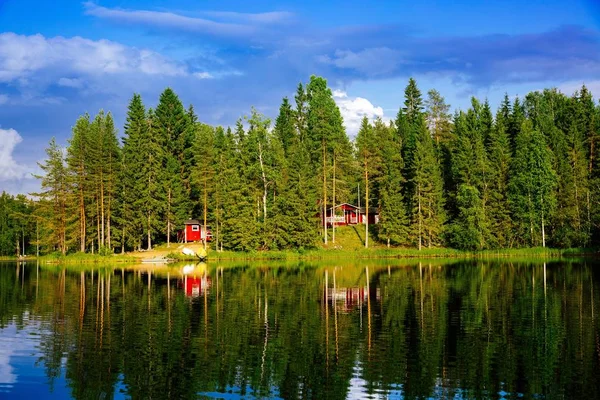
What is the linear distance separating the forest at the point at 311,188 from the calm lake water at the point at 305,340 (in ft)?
112

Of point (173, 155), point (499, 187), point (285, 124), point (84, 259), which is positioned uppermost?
point (285, 124)

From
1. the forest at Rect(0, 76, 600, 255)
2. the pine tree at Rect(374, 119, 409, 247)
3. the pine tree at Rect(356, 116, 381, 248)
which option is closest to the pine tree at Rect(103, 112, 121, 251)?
the forest at Rect(0, 76, 600, 255)

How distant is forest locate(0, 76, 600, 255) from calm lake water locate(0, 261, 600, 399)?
34172mm

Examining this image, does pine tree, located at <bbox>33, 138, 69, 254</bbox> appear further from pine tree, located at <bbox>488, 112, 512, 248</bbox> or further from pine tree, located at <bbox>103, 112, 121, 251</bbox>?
pine tree, located at <bbox>488, 112, 512, 248</bbox>

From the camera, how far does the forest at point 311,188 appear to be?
255ft

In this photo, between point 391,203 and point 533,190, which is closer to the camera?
point 533,190

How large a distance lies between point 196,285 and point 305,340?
2305 centimetres

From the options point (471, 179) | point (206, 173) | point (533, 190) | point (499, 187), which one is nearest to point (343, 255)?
point (206, 173)

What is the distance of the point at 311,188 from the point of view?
82.9 metres

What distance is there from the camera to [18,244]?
109 m

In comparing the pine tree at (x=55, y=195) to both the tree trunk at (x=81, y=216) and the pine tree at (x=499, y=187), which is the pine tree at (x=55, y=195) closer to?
Result: the tree trunk at (x=81, y=216)

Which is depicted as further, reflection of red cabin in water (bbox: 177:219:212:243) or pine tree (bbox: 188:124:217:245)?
reflection of red cabin in water (bbox: 177:219:212:243)

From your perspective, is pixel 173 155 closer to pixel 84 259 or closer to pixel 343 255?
pixel 84 259

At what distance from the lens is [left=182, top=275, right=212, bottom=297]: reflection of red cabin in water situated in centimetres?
4044
